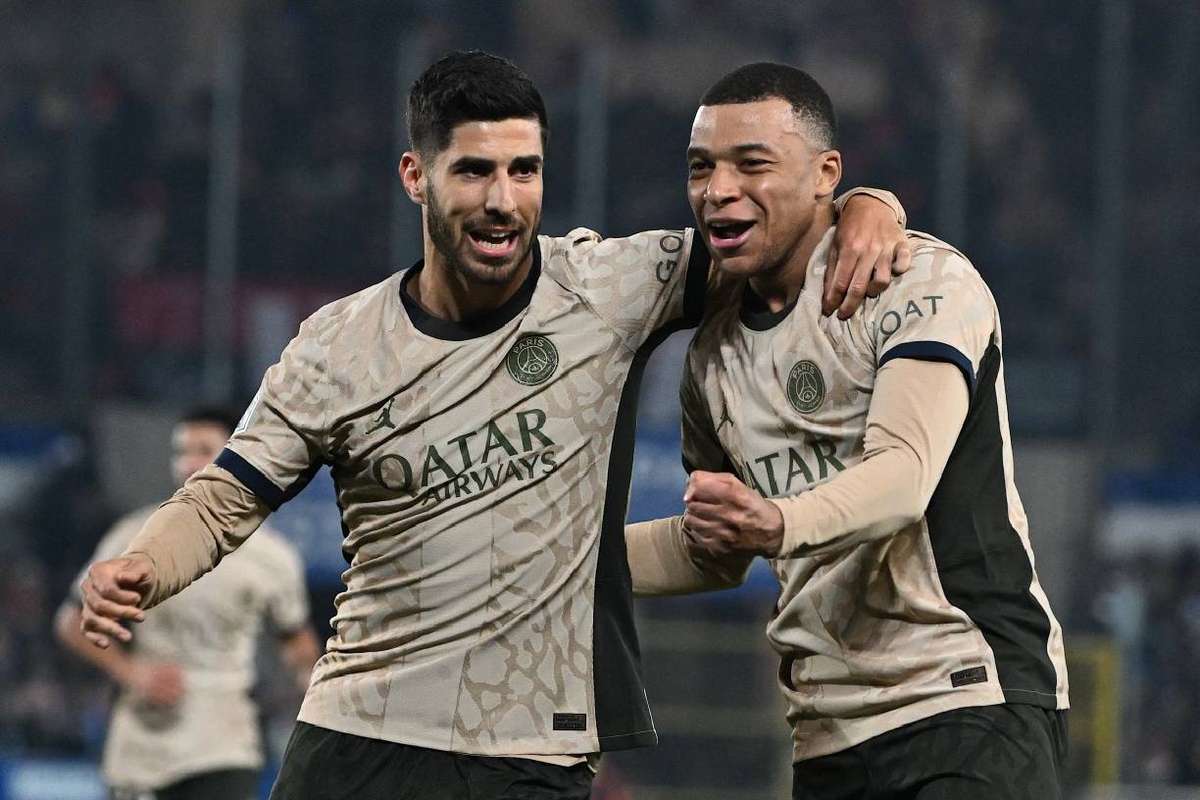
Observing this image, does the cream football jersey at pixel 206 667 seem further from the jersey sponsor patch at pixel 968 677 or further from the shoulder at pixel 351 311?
the jersey sponsor patch at pixel 968 677

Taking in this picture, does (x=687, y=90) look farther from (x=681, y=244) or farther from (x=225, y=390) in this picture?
(x=681, y=244)

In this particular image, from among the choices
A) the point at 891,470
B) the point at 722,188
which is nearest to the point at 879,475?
the point at 891,470

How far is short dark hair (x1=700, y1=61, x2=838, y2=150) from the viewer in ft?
10.9

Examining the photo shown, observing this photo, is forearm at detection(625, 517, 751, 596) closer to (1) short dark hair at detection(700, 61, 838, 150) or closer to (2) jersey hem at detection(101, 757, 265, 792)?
(1) short dark hair at detection(700, 61, 838, 150)

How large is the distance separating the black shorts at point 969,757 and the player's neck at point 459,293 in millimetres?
1032

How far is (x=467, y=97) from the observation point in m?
3.35

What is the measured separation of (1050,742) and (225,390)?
9.63 metres

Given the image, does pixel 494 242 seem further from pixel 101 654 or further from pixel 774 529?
Result: pixel 101 654

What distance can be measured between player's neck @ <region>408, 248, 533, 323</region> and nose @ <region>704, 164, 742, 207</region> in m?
0.39

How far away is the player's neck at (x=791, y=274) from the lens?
3.40 meters

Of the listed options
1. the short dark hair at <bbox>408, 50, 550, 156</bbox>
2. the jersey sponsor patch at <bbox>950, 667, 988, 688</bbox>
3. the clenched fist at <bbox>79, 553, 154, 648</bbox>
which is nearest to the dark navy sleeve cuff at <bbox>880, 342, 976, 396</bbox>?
the jersey sponsor patch at <bbox>950, 667, 988, 688</bbox>

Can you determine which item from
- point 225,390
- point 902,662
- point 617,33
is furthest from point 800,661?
point 617,33

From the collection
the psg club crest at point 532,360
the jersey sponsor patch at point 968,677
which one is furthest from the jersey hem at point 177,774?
the jersey sponsor patch at point 968,677

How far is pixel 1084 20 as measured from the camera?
1285 cm
